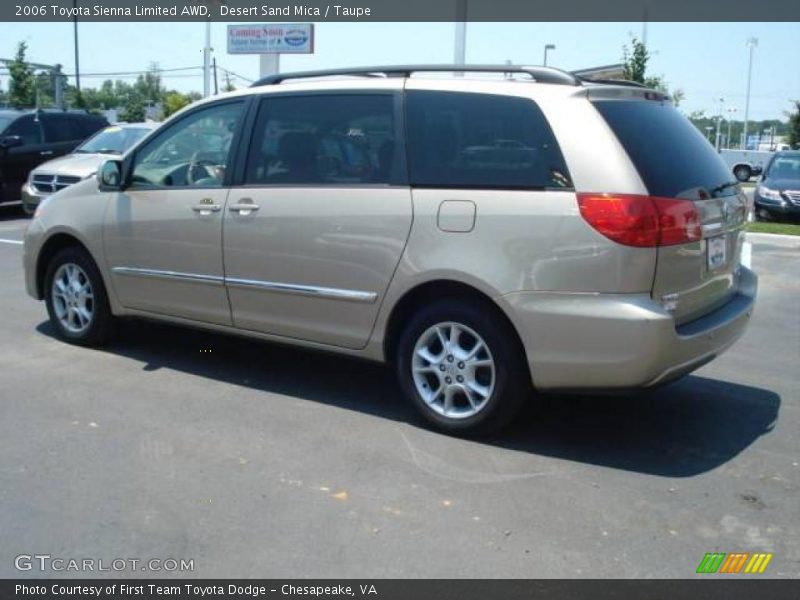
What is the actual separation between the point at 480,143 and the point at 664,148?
942mm

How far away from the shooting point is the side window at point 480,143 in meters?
4.36

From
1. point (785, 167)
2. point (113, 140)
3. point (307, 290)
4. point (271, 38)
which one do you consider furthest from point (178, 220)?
point (271, 38)

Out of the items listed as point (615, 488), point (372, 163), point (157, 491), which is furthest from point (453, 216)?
point (157, 491)

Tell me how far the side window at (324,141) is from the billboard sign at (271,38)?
32639mm

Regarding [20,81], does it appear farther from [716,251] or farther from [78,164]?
[716,251]

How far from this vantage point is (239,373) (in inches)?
229

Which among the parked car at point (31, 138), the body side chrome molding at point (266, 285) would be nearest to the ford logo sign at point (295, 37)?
the parked car at point (31, 138)

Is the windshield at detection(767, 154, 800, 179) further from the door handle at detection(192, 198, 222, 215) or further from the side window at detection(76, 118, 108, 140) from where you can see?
the door handle at detection(192, 198, 222, 215)

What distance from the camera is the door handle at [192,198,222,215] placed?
541 cm

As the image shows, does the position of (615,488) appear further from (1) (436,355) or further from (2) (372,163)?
(2) (372,163)

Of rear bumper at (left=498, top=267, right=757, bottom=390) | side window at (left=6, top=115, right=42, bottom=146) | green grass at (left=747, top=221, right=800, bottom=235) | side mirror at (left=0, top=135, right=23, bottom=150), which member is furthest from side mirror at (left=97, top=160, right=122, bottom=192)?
green grass at (left=747, top=221, right=800, bottom=235)

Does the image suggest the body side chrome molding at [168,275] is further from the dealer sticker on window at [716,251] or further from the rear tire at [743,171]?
the rear tire at [743,171]

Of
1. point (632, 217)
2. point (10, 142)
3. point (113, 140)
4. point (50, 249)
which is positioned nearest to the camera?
point (632, 217)

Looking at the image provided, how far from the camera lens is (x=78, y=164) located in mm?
13391
